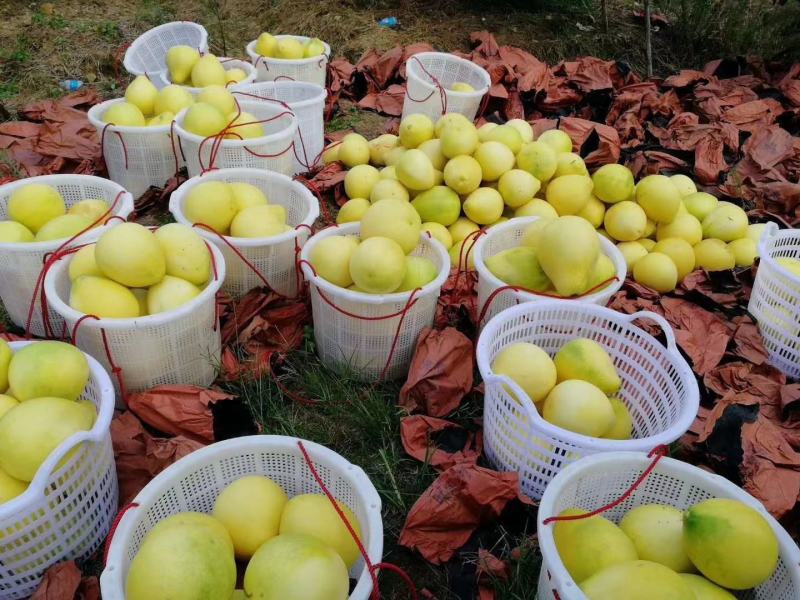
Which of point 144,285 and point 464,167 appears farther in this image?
point 464,167

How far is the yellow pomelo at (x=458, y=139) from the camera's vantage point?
10.7 feet

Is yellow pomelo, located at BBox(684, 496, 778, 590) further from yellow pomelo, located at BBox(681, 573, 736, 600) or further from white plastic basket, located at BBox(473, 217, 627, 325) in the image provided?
white plastic basket, located at BBox(473, 217, 627, 325)

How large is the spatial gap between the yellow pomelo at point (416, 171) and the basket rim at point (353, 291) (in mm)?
471

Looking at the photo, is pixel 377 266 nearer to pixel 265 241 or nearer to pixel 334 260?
pixel 334 260

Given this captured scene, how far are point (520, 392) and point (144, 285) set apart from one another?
4.76ft

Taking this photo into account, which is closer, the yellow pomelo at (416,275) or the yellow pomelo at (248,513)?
the yellow pomelo at (248,513)

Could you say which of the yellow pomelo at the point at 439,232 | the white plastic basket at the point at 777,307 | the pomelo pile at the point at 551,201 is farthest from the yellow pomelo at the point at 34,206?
the white plastic basket at the point at 777,307

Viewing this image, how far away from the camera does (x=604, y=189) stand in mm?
3281

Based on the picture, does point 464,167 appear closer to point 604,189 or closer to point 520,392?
point 604,189

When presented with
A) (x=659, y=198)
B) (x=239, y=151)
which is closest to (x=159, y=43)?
(x=239, y=151)

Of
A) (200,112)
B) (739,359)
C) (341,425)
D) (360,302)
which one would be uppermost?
(200,112)

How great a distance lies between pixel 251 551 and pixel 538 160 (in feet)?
7.81

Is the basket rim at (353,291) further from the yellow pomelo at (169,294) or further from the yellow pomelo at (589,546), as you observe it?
the yellow pomelo at (589,546)

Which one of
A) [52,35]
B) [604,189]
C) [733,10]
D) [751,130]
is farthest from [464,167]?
[52,35]
